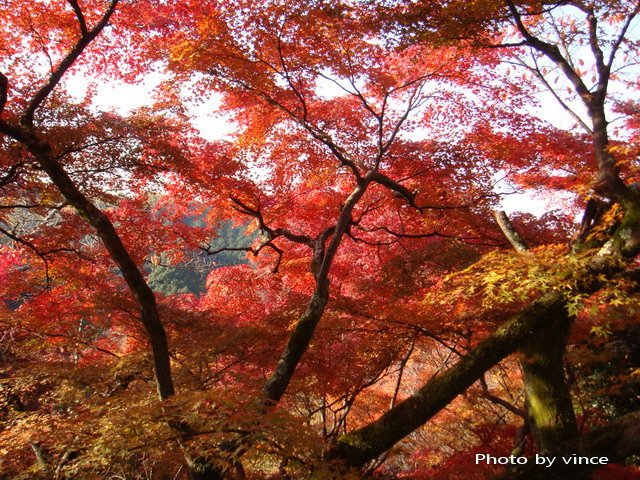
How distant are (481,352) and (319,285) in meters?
2.10

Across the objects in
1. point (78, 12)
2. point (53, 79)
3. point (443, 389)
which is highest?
point (78, 12)

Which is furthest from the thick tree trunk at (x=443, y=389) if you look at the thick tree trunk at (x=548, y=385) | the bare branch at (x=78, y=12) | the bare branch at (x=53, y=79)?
the bare branch at (x=78, y=12)

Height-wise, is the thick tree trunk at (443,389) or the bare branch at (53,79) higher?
the bare branch at (53,79)

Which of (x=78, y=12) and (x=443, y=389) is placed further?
(x=78, y=12)

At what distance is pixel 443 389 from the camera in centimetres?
446

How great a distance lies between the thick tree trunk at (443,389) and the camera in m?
4.23

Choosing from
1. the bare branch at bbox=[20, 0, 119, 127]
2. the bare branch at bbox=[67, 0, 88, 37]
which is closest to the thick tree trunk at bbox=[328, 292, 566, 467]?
the bare branch at bbox=[20, 0, 119, 127]

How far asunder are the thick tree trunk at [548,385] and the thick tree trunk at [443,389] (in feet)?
0.73

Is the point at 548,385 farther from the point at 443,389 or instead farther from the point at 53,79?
the point at 53,79

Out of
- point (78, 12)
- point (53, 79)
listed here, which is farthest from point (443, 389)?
point (78, 12)

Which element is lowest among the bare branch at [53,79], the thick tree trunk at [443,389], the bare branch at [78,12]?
the thick tree trunk at [443,389]

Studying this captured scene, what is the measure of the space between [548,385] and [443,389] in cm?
153

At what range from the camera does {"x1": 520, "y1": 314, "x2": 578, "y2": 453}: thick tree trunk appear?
4.79 metres

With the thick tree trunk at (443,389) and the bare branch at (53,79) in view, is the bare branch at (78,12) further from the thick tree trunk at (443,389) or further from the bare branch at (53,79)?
the thick tree trunk at (443,389)
